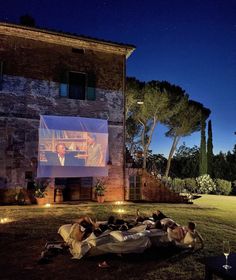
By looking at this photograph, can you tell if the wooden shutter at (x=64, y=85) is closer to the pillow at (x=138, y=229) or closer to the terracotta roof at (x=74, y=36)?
the terracotta roof at (x=74, y=36)

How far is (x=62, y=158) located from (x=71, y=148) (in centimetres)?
62

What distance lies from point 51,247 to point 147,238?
6.57ft

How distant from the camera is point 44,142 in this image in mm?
13234

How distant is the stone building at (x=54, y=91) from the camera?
517 inches

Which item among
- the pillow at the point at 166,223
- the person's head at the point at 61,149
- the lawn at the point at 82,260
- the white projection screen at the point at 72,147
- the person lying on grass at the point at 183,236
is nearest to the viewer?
the lawn at the point at 82,260

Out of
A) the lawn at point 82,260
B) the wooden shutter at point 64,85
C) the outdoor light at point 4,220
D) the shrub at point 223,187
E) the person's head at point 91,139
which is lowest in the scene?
the lawn at point 82,260

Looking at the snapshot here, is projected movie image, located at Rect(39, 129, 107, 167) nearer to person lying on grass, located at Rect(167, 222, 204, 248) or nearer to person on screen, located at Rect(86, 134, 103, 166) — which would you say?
person on screen, located at Rect(86, 134, 103, 166)

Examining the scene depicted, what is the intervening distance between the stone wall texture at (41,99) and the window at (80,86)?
24 centimetres

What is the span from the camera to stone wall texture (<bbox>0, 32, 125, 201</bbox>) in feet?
43.0

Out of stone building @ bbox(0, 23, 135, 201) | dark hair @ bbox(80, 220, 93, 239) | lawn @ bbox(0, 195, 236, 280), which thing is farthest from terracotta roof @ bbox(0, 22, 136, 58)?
dark hair @ bbox(80, 220, 93, 239)

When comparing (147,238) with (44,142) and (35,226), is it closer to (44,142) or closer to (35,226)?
(35,226)

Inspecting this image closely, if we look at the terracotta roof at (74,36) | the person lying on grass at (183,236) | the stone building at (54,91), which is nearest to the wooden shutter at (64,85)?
the stone building at (54,91)

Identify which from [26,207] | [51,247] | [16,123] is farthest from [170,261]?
[16,123]

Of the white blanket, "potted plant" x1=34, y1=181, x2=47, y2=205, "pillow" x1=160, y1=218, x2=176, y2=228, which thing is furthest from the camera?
"potted plant" x1=34, y1=181, x2=47, y2=205
